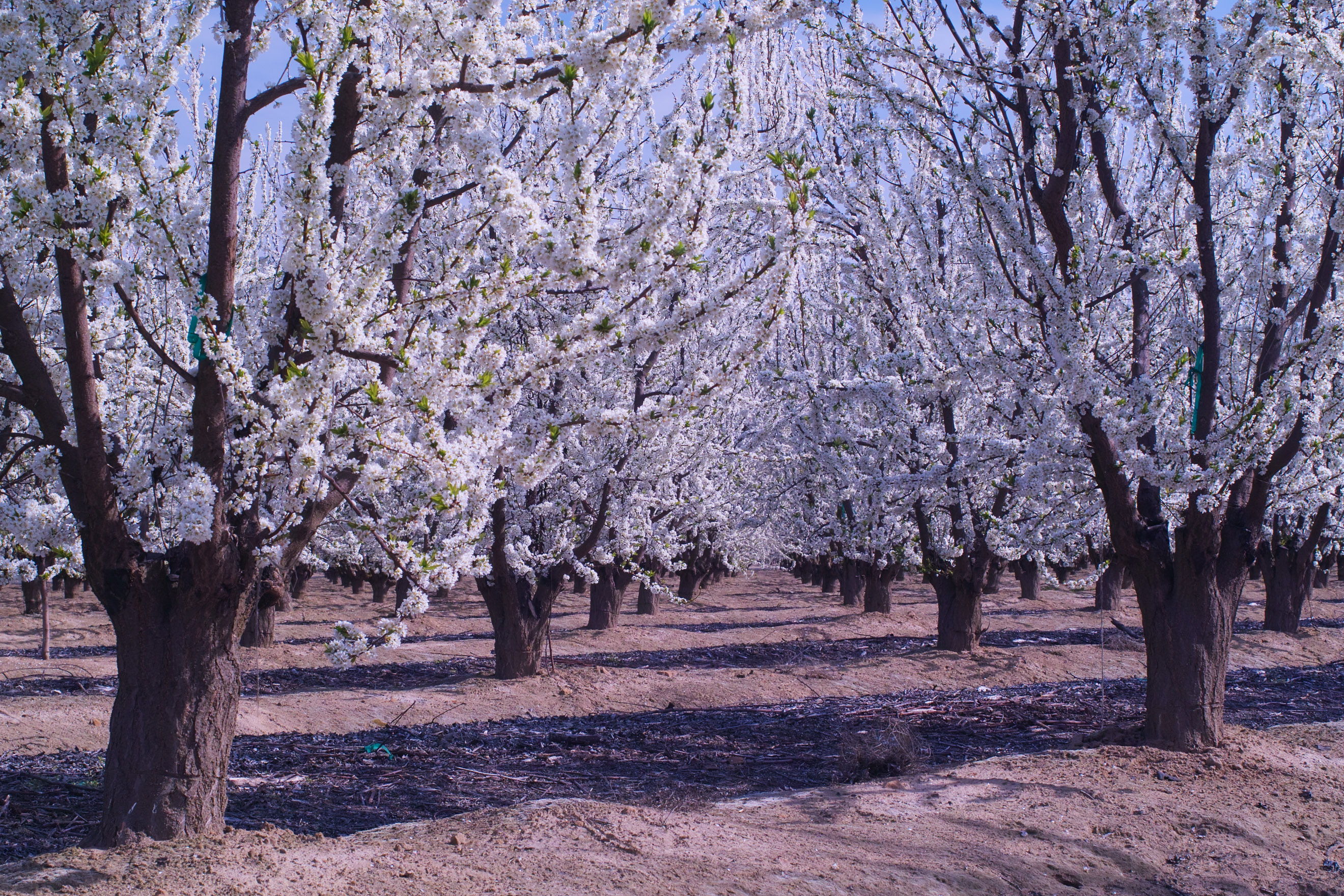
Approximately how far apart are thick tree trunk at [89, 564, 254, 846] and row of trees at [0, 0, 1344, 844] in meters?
0.02

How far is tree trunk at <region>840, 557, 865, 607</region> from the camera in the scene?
880 inches

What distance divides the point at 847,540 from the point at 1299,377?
1006 cm

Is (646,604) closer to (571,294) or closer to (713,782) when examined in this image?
(713,782)

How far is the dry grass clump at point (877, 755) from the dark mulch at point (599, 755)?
0.11 meters

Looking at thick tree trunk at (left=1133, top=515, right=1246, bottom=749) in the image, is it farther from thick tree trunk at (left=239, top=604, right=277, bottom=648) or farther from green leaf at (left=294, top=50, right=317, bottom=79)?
thick tree trunk at (left=239, top=604, right=277, bottom=648)

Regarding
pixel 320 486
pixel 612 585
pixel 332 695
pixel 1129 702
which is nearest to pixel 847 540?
pixel 612 585

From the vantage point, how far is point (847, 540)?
1748 cm

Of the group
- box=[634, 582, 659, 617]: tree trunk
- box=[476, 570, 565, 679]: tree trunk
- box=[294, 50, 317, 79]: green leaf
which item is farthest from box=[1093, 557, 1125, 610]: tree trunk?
box=[294, 50, 317, 79]: green leaf

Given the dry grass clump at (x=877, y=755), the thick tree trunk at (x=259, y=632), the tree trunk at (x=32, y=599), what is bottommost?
the tree trunk at (x=32, y=599)

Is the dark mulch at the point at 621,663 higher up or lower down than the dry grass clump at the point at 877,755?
lower down

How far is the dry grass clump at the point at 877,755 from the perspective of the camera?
22.5 feet

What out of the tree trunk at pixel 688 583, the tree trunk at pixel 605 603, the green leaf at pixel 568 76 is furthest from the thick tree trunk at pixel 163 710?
the tree trunk at pixel 688 583

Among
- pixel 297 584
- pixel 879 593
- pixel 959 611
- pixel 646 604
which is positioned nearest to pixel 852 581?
pixel 879 593

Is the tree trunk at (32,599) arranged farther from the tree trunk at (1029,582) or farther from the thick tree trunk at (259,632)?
the tree trunk at (1029,582)
